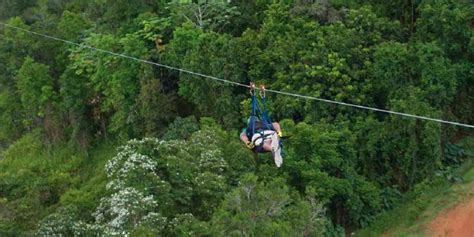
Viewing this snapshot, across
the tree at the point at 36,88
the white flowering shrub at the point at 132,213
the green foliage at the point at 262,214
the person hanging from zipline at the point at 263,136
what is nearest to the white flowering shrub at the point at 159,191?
the white flowering shrub at the point at 132,213

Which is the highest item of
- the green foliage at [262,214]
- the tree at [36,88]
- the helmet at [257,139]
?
the helmet at [257,139]

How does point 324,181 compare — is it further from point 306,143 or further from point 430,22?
point 430,22

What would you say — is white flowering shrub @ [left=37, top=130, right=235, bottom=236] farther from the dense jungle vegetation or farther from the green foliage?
the green foliage

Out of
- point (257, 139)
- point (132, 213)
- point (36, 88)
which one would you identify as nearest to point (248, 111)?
point (132, 213)

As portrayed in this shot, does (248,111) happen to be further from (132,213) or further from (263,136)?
(263,136)

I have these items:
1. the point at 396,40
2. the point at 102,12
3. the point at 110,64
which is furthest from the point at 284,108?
the point at 102,12

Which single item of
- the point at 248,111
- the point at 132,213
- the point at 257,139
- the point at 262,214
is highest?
the point at 257,139

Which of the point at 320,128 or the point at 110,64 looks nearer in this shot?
the point at 320,128

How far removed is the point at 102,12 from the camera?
2147cm

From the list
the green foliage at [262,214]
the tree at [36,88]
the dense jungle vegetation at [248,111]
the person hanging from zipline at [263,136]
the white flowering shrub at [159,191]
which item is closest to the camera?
the person hanging from zipline at [263,136]

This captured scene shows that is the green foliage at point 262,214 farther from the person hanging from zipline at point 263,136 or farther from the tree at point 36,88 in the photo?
the tree at point 36,88

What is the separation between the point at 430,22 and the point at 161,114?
766 centimetres

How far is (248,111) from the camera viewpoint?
15.3m

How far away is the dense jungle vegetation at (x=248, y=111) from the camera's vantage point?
12.1 metres
